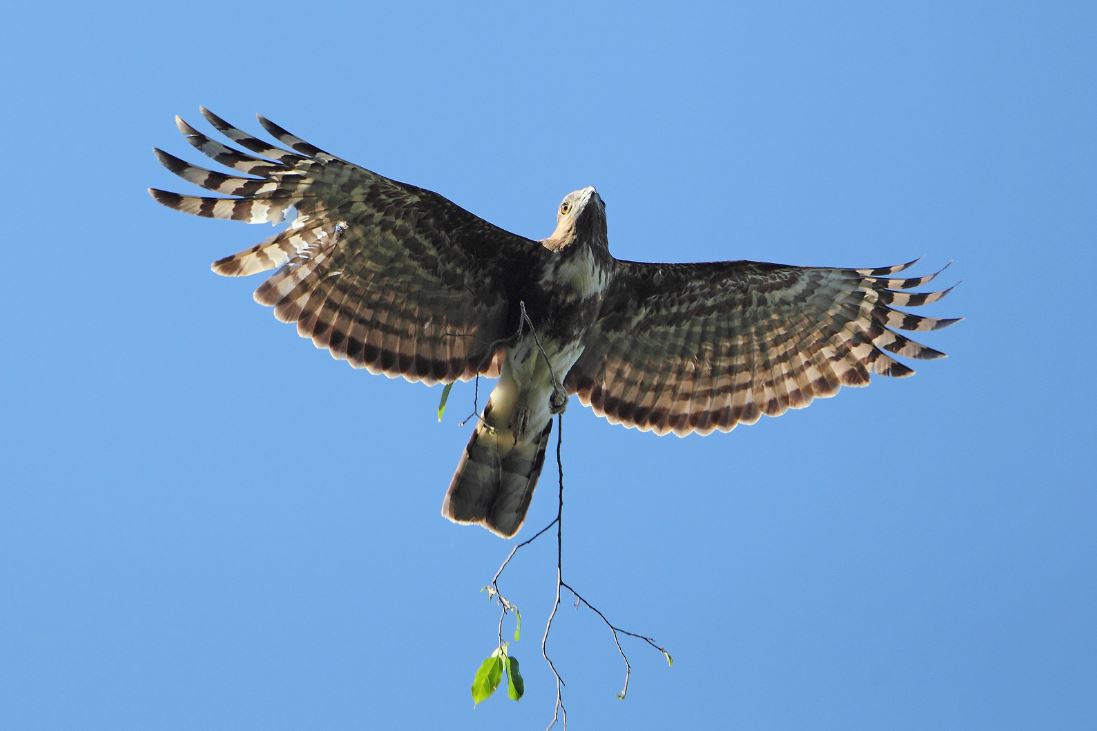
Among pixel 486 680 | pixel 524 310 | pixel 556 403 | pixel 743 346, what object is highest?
pixel 743 346

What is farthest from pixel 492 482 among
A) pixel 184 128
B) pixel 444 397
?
pixel 184 128

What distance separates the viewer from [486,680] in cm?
578

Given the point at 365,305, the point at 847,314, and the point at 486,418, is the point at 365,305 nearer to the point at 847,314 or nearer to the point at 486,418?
the point at 486,418

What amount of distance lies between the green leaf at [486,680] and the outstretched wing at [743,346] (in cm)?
239

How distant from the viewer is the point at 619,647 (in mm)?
5906

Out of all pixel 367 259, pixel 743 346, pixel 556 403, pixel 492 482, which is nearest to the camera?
pixel 367 259

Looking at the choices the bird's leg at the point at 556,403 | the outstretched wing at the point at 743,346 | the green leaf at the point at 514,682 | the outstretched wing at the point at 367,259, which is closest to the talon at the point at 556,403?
the bird's leg at the point at 556,403

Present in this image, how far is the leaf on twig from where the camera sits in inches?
227

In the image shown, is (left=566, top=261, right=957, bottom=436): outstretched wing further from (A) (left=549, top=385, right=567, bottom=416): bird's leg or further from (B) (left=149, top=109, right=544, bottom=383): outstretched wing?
(B) (left=149, top=109, right=544, bottom=383): outstretched wing

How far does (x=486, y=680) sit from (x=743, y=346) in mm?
3030

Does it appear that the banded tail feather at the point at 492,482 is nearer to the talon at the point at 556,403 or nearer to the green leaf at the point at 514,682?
the talon at the point at 556,403

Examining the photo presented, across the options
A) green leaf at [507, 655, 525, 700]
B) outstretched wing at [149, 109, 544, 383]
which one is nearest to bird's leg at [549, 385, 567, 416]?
outstretched wing at [149, 109, 544, 383]

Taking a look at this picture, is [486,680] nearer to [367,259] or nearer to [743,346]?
[367,259]

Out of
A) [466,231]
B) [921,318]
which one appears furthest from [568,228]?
[921,318]
